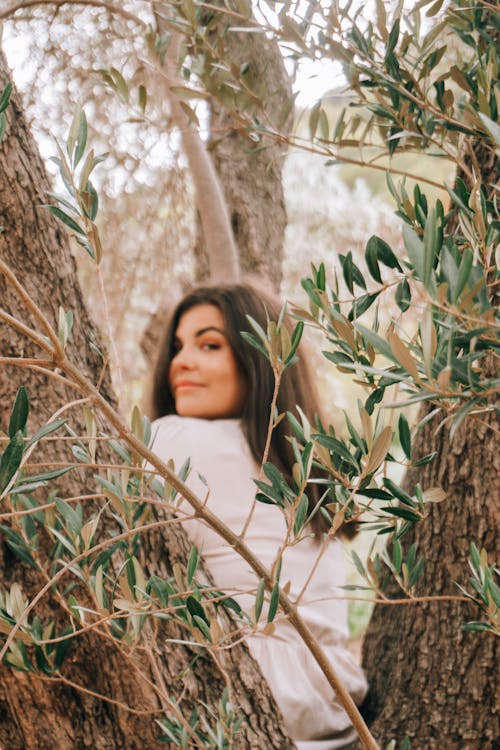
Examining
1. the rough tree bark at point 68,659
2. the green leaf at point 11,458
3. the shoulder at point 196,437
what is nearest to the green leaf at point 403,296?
the green leaf at point 11,458

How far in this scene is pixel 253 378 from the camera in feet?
7.47

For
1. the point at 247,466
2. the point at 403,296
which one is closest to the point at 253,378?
the point at 247,466

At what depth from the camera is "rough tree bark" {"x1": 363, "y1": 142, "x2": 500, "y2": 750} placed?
1.48m

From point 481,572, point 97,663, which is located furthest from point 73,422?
point 481,572

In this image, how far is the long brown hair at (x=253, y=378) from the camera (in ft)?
7.11

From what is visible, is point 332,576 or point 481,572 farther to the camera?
point 332,576

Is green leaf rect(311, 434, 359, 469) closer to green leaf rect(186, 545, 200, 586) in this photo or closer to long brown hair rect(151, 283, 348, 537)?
green leaf rect(186, 545, 200, 586)

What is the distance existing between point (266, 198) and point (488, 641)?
2.08 m

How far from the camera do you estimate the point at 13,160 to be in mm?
1334

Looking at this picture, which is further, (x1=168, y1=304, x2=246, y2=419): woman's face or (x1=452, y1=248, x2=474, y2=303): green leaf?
(x1=168, y1=304, x2=246, y2=419): woman's face

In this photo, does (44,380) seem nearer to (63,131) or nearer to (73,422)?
(73,422)

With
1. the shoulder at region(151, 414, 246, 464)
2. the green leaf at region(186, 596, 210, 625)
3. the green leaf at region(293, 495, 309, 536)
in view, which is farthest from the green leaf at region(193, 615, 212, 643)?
the shoulder at region(151, 414, 246, 464)

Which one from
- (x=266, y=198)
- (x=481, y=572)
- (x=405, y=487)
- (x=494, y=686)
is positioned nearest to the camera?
(x=481, y=572)

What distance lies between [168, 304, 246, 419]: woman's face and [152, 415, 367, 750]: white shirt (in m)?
0.08
